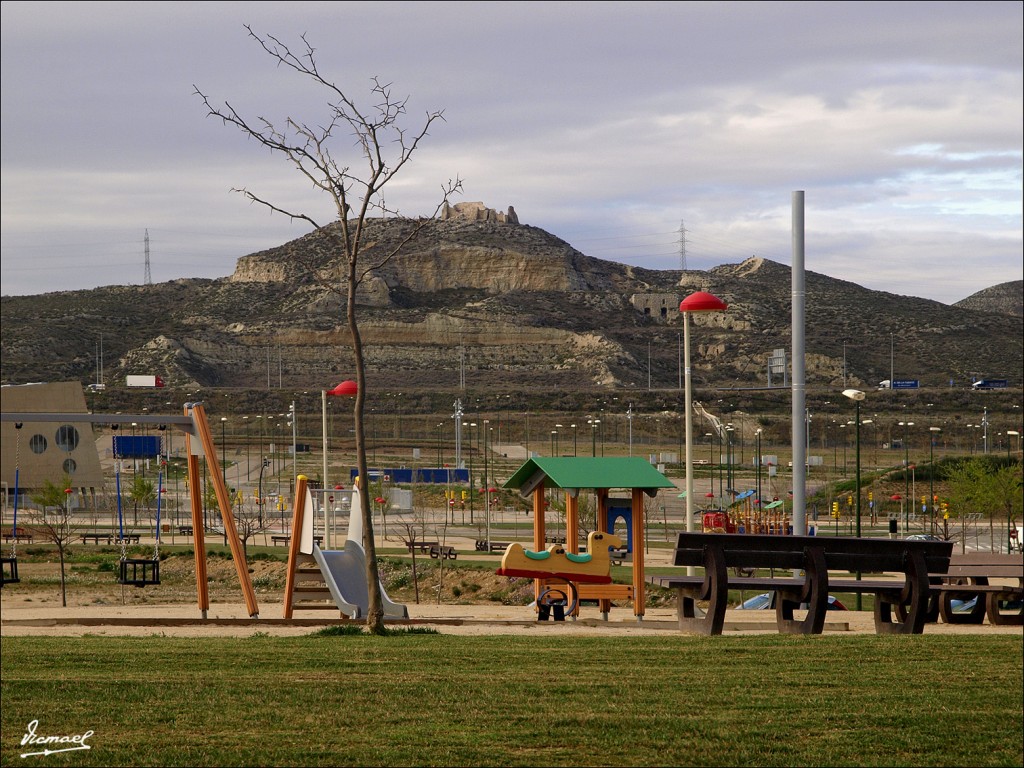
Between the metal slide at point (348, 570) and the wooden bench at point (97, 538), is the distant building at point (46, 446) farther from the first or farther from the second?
the metal slide at point (348, 570)

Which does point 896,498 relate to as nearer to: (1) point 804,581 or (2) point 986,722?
(1) point 804,581

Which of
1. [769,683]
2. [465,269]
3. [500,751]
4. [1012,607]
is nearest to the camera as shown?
[500,751]

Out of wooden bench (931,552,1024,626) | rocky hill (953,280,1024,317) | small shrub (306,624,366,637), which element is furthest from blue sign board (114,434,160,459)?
rocky hill (953,280,1024,317)

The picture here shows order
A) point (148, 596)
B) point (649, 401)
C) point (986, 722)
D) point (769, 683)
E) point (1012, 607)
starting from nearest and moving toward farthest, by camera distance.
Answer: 1. point (986, 722)
2. point (769, 683)
3. point (1012, 607)
4. point (148, 596)
5. point (649, 401)

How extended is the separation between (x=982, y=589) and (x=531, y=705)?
927 centimetres

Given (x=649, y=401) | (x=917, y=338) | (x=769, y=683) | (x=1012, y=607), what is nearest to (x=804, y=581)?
(x=769, y=683)

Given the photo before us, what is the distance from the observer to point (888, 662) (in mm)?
8883

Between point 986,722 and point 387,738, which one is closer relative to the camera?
point 387,738

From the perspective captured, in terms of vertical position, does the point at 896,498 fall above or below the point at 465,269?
below

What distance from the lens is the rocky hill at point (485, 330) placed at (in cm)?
13612

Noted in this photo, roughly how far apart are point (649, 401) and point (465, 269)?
8474 cm

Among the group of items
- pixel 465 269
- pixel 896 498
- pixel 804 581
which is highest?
pixel 465 269

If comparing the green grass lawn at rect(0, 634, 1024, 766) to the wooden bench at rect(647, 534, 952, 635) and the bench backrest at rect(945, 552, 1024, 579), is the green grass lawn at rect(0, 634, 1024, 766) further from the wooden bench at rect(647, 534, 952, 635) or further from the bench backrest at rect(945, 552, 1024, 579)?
the bench backrest at rect(945, 552, 1024, 579)

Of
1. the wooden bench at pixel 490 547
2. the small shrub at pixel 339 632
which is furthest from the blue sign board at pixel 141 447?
the small shrub at pixel 339 632
